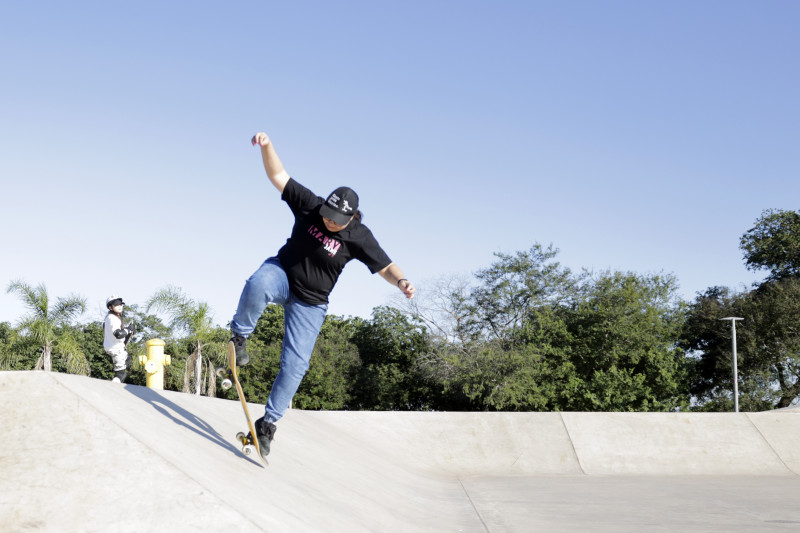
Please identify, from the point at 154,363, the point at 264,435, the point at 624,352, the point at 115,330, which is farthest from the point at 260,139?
the point at 624,352

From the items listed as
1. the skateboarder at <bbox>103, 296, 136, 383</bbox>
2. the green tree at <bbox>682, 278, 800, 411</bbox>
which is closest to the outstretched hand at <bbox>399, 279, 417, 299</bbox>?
the skateboarder at <bbox>103, 296, 136, 383</bbox>

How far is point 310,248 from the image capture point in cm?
447

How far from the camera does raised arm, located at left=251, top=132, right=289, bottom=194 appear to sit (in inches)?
170

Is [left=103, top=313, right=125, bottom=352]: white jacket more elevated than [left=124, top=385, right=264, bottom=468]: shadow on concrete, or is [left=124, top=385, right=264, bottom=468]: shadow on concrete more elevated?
[left=103, top=313, right=125, bottom=352]: white jacket

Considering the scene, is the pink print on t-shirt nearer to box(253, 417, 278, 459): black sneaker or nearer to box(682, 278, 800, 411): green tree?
box(253, 417, 278, 459): black sneaker


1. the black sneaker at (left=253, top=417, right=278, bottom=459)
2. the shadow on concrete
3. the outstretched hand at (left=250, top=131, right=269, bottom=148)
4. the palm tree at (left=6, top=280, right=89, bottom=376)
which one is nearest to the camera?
the outstretched hand at (left=250, top=131, right=269, bottom=148)

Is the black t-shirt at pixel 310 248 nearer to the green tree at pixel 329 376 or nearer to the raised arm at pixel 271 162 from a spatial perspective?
the raised arm at pixel 271 162

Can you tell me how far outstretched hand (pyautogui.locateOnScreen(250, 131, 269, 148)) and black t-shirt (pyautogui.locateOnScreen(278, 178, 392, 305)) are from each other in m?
0.34

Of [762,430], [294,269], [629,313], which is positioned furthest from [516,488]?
[629,313]

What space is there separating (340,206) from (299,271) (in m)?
0.56

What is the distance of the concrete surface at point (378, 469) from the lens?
3.21 metres

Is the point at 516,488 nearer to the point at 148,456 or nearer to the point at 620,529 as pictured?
the point at 620,529

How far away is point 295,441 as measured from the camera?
6512mm

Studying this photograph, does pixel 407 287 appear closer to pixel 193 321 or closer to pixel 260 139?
pixel 260 139
